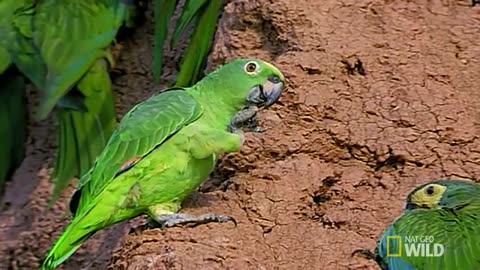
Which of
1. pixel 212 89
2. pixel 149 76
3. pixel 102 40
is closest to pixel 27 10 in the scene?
pixel 102 40

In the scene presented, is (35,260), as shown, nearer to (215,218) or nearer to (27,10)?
(27,10)

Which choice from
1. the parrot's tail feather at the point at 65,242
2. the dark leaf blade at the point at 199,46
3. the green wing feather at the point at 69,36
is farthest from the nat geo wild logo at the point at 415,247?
→ the green wing feather at the point at 69,36

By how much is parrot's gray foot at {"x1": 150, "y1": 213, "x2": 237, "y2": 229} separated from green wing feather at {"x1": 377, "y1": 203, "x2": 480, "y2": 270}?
1.19 ft

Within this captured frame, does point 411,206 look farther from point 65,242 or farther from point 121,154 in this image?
point 65,242

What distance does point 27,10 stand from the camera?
320 centimetres

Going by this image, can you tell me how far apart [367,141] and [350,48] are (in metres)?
0.27

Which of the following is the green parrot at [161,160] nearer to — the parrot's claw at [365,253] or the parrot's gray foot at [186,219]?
the parrot's gray foot at [186,219]

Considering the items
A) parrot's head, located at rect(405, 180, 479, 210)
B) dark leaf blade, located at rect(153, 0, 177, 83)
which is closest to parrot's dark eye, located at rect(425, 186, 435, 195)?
parrot's head, located at rect(405, 180, 479, 210)

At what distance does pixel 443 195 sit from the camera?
7.43ft

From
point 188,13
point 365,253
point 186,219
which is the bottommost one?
point 365,253

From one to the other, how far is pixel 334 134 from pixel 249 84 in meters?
0.30

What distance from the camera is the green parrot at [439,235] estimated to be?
2057 mm

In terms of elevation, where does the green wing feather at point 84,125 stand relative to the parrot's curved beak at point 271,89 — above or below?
below

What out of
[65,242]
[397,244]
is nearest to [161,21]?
[65,242]
